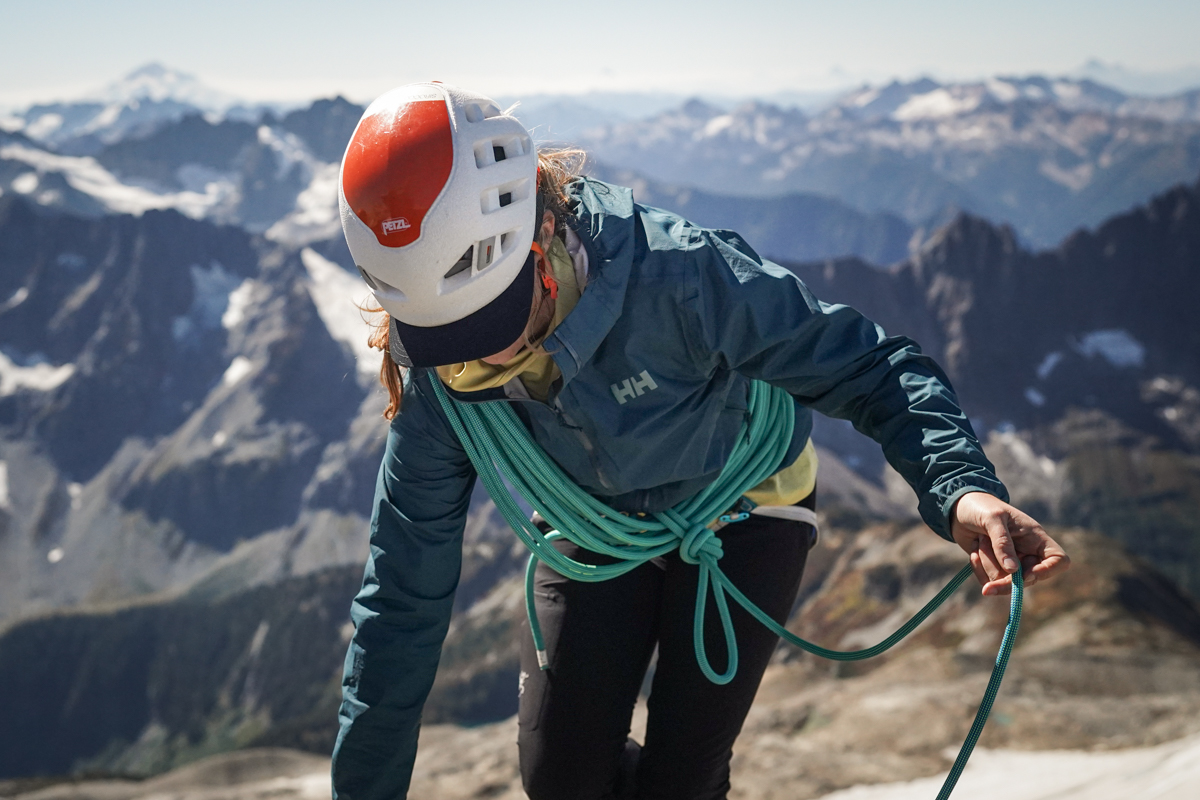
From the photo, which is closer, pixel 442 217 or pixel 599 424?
pixel 442 217

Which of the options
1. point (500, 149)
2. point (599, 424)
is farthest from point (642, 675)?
point (500, 149)

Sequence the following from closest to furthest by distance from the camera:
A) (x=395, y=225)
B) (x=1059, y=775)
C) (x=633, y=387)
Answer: (x=395, y=225)
(x=633, y=387)
(x=1059, y=775)

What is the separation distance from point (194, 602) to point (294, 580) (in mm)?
23938

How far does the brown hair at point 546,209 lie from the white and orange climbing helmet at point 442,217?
152 millimetres

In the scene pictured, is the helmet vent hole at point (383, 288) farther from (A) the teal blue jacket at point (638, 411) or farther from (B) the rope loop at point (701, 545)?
(B) the rope loop at point (701, 545)

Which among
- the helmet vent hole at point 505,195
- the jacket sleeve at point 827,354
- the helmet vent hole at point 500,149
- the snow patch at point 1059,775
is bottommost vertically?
the snow patch at point 1059,775

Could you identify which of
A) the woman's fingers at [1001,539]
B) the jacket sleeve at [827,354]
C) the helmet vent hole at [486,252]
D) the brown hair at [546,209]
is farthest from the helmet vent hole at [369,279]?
the woman's fingers at [1001,539]

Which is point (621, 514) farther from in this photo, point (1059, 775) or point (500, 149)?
point (1059, 775)

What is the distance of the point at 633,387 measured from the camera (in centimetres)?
363

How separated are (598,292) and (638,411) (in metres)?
0.61

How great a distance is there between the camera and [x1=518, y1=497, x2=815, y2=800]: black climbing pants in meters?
4.00

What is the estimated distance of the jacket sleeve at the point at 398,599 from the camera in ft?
12.5

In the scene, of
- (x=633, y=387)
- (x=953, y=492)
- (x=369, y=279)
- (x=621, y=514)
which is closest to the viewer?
(x=953, y=492)

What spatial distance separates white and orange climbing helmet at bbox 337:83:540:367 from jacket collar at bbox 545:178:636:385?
218mm
